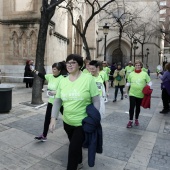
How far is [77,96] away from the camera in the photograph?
3084 mm

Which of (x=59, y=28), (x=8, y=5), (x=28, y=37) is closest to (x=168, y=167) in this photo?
(x=28, y=37)

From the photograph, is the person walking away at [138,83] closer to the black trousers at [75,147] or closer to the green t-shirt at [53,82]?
the green t-shirt at [53,82]

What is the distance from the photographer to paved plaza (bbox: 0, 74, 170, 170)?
3980 millimetres

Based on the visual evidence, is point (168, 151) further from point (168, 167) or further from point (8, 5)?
point (8, 5)

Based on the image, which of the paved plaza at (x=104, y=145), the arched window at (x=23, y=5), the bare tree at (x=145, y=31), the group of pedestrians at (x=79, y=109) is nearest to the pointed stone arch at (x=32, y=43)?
the arched window at (x=23, y=5)

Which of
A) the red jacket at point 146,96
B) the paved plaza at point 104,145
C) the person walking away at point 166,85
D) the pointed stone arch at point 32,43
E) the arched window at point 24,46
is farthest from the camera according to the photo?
the arched window at point 24,46

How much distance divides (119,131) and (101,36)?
42996 millimetres

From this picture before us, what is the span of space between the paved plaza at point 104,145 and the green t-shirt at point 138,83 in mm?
974

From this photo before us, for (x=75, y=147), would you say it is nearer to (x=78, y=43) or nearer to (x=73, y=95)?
(x=73, y=95)

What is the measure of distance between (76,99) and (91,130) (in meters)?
0.46

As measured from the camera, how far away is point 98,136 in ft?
10.4

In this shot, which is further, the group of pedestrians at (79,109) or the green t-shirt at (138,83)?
the green t-shirt at (138,83)

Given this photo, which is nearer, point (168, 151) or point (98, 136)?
point (98, 136)

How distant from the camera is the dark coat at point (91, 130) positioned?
3.04 meters
